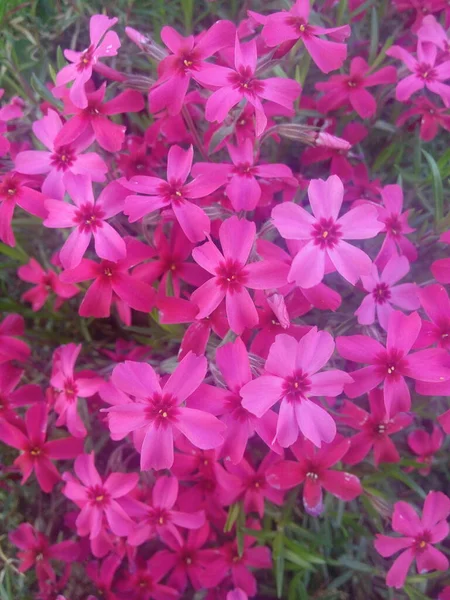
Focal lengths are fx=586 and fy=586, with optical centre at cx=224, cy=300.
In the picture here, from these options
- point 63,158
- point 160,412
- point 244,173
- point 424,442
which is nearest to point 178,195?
point 244,173

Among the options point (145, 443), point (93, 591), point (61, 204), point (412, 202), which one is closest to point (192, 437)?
point (145, 443)

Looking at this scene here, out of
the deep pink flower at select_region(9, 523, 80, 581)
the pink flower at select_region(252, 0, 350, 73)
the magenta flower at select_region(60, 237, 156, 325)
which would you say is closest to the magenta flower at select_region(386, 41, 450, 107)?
the pink flower at select_region(252, 0, 350, 73)

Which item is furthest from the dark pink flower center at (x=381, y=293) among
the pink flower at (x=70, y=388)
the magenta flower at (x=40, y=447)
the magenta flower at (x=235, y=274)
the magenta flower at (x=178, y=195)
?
the magenta flower at (x=40, y=447)

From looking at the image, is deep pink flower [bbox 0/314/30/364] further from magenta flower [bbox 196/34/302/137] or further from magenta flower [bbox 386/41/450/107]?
magenta flower [bbox 386/41/450/107]

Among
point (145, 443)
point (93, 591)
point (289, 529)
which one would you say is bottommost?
point (93, 591)

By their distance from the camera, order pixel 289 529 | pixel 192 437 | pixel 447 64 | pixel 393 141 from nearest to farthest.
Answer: pixel 192 437, pixel 447 64, pixel 289 529, pixel 393 141

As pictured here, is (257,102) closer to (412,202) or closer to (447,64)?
(447,64)

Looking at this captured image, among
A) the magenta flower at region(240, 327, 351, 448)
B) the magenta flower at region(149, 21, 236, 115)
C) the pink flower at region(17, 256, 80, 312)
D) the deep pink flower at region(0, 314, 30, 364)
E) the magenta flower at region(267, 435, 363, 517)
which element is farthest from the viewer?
the pink flower at region(17, 256, 80, 312)

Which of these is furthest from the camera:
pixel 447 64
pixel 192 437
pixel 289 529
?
pixel 289 529

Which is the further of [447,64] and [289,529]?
A: [289,529]
